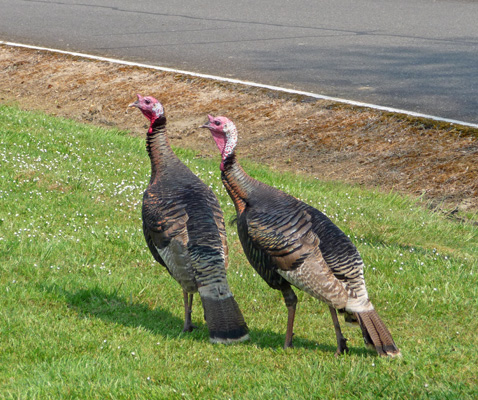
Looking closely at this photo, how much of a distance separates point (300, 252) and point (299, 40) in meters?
11.7

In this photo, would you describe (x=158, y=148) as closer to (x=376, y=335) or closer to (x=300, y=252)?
(x=300, y=252)

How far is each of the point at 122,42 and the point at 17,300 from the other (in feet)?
36.8

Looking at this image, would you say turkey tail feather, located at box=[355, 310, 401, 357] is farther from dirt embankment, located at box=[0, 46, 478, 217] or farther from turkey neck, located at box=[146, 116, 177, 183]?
dirt embankment, located at box=[0, 46, 478, 217]

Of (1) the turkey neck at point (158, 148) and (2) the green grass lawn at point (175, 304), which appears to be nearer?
(2) the green grass lawn at point (175, 304)

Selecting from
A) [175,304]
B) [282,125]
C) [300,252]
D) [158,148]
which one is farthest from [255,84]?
[300,252]

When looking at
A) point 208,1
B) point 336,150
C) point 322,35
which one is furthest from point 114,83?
point 208,1

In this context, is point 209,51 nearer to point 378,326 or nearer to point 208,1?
point 208,1

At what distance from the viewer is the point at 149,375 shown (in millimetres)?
4691

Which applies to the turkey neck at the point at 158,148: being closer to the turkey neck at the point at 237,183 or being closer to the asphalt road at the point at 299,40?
the turkey neck at the point at 237,183

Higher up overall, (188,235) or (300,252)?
(300,252)

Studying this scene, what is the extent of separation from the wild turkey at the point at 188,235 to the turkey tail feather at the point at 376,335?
3.03 feet

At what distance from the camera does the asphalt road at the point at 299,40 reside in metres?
11.9

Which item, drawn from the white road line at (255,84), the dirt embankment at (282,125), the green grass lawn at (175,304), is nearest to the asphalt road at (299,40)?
the white road line at (255,84)

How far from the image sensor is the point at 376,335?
15.6ft
